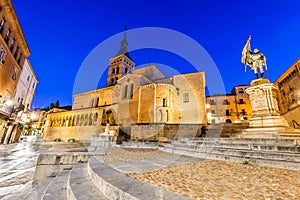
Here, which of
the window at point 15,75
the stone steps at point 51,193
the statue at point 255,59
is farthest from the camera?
the window at point 15,75

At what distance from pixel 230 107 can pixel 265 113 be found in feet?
93.6

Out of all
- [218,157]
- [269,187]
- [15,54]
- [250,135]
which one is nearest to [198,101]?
[250,135]

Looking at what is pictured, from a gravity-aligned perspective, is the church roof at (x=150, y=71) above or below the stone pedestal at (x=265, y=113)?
above

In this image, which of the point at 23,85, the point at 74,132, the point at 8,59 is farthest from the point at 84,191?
the point at 74,132

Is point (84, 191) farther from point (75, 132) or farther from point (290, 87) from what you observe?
point (75, 132)

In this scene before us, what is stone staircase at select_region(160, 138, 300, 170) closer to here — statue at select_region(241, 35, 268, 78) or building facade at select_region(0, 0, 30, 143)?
statue at select_region(241, 35, 268, 78)

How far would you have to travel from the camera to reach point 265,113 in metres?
7.51

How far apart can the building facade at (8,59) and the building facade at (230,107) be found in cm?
3388

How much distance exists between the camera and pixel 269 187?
6.61ft

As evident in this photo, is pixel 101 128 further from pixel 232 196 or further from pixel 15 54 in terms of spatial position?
pixel 232 196

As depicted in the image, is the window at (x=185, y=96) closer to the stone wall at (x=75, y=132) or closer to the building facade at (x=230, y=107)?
the building facade at (x=230, y=107)

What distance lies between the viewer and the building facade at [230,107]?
3145 centimetres

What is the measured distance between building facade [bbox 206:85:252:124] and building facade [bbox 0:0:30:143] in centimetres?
3388

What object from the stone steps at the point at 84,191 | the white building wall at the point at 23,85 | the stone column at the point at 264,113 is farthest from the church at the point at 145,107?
the stone steps at the point at 84,191
